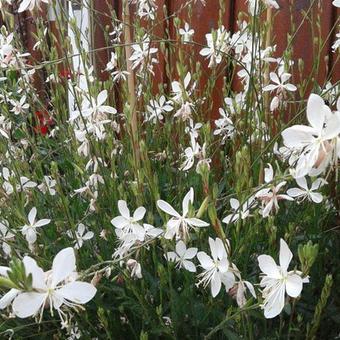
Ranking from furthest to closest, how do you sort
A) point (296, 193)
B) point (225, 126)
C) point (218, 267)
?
1. point (225, 126)
2. point (296, 193)
3. point (218, 267)

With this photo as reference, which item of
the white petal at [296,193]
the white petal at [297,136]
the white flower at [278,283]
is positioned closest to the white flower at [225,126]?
the white petal at [296,193]

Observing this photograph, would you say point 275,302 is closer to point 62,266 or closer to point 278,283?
point 278,283

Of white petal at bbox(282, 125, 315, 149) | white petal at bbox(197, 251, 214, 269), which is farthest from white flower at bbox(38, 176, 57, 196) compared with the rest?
white petal at bbox(282, 125, 315, 149)

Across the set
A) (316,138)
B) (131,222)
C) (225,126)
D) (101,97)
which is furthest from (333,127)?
(225,126)

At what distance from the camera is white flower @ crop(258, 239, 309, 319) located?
2.77 ft

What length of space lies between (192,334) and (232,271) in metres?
0.41

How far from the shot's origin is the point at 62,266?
0.72 meters

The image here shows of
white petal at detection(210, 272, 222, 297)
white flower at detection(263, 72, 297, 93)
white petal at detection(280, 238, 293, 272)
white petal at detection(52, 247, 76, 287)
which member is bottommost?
white petal at detection(210, 272, 222, 297)

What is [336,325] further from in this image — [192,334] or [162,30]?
[162,30]

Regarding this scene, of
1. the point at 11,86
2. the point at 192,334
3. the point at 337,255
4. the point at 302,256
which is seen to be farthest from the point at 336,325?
the point at 11,86

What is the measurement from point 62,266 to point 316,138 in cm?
34

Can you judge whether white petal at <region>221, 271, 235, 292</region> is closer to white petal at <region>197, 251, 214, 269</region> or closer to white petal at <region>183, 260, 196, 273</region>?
white petal at <region>197, 251, 214, 269</region>

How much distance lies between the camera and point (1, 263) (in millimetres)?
1487

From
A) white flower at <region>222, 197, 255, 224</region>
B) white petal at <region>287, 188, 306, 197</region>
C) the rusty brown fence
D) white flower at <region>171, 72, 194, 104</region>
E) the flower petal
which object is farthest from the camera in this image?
the rusty brown fence
